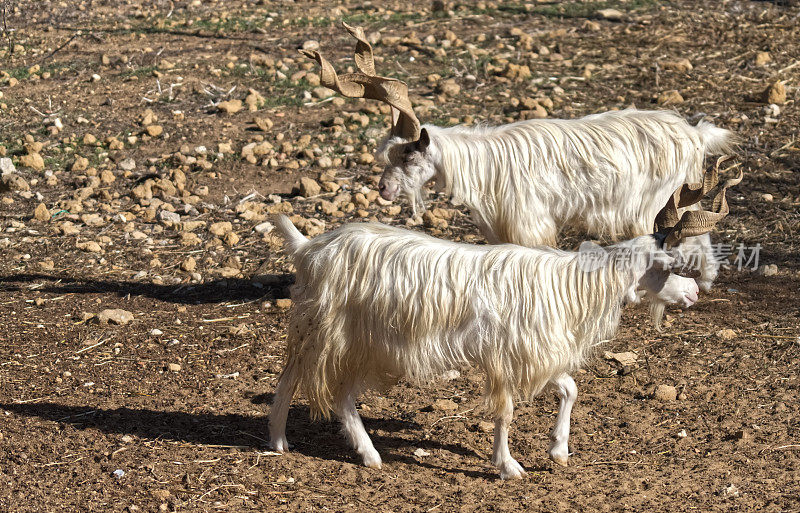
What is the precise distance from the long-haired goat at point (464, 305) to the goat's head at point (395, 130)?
5.70ft

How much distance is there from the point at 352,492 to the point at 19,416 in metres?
1.97

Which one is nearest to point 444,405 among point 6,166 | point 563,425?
point 563,425

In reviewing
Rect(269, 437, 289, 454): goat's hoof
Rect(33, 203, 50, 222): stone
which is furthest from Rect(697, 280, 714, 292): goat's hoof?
Rect(33, 203, 50, 222): stone

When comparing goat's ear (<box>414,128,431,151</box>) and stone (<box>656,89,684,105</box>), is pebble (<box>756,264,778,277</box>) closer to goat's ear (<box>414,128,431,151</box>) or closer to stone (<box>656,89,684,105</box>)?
goat's ear (<box>414,128,431,151</box>)

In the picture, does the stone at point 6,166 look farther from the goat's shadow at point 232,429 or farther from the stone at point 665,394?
the stone at point 665,394

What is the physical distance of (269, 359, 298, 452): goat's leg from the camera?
520cm

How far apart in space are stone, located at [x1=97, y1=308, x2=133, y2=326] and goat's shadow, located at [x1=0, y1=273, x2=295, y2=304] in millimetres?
426

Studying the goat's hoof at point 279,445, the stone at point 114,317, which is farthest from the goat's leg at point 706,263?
the stone at point 114,317

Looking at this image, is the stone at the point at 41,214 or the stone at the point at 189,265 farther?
the stone at the point at 41,214

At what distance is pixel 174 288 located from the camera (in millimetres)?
7520

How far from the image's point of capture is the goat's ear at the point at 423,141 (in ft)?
21.9

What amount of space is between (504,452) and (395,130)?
266 cm

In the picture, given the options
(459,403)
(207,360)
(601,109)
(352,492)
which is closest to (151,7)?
(601,109)

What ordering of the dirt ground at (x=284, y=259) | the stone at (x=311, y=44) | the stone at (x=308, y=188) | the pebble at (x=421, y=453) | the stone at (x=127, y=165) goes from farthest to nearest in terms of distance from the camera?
the stone at (x=311, y=44)
the stone at (x=127, y=165)
the stone at (x=308, y=188)
the pebble at (x=421, y=453)
the dirt ground at (x=284, y=259)
